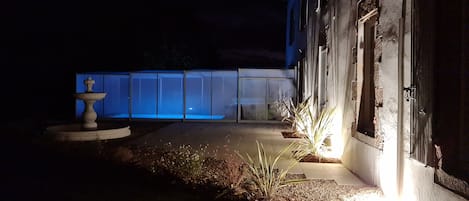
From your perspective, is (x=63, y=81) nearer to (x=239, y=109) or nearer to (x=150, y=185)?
(x=239, y=109)

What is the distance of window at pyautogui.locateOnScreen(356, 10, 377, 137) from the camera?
6.44m

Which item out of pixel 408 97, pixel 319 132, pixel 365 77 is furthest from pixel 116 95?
pixel 408 97

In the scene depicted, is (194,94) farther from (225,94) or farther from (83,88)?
(83,88)

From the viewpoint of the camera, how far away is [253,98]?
16234 mm

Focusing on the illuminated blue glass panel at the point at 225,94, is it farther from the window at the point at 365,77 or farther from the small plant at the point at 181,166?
the window at the point at 365,77

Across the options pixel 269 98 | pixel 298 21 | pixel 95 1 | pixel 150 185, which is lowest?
pixel 150 185

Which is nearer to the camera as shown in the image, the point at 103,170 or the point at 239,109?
the point at 103,170

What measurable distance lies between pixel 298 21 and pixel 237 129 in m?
5.10

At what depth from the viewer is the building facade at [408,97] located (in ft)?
11.6

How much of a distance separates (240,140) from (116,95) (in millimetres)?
8014

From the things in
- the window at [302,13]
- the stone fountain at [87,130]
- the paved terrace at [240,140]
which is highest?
the window at [302,13]

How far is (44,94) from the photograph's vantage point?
21812 mm

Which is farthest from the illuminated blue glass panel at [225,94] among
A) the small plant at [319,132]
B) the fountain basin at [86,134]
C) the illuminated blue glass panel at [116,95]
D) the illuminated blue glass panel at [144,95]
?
the small plant at [319,132]

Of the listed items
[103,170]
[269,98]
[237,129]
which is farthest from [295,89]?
[103,170]
